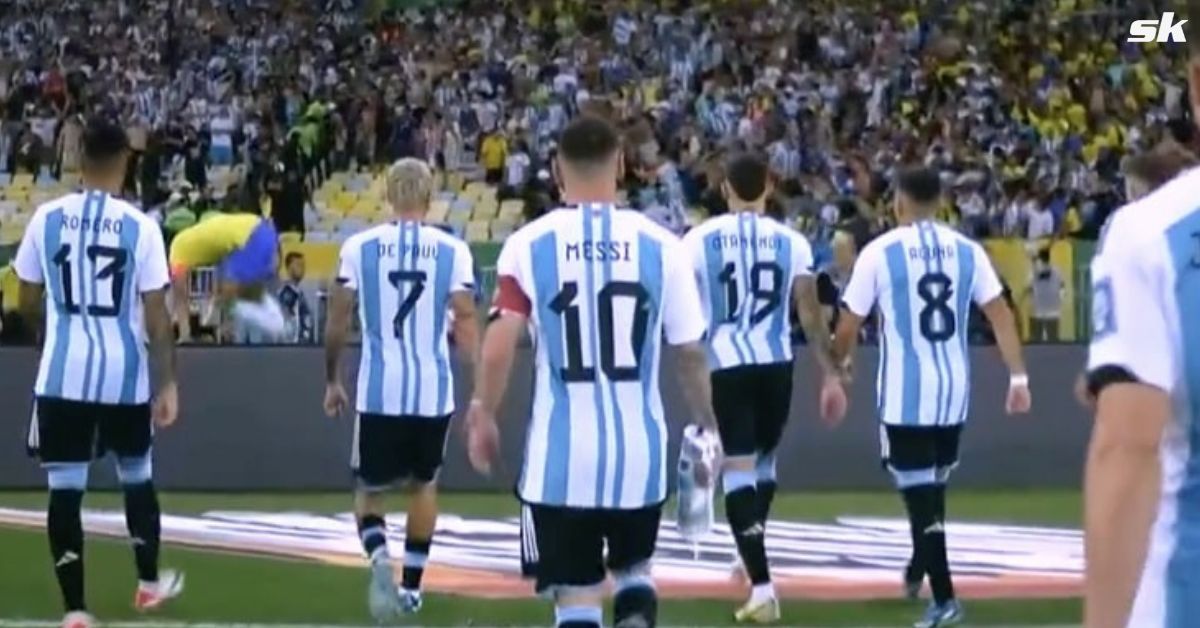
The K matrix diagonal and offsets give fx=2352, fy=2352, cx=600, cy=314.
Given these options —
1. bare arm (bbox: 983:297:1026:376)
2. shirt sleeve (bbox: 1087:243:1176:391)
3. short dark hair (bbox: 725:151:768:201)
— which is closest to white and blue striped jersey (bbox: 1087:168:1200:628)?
shirt sleeve (bbox: 1087:243:1176:391)

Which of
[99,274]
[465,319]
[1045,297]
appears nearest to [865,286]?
[465,319]

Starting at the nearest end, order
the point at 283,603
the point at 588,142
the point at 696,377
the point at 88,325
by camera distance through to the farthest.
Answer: the point at 588,142 < the point at 696,377 < the point at 88,325 < the point at 283,603

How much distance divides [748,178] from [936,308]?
1.00 meters

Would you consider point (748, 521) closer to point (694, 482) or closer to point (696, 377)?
point (694, 482)

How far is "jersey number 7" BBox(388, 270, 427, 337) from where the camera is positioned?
9.86m

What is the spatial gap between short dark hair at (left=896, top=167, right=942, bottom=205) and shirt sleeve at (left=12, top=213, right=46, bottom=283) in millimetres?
3562

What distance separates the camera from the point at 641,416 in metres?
6.89

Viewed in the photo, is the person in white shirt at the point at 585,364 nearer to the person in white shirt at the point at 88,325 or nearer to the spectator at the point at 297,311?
the person in white shirt at the point at 88,325

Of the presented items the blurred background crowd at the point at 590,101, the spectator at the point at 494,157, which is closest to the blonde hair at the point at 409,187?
the blurred background crowd at the point at 590,101

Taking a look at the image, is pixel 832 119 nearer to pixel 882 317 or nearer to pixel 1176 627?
pixel 882 317

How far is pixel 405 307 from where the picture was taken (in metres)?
9.93

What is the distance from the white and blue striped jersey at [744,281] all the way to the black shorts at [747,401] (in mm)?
52

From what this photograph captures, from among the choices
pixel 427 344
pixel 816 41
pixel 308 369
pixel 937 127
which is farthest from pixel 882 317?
pixel 816 41

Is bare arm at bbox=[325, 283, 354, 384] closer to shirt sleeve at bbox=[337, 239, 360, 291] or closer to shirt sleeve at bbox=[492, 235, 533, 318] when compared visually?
shirt sleeve at bbox=[337, 239, 360, 291]
